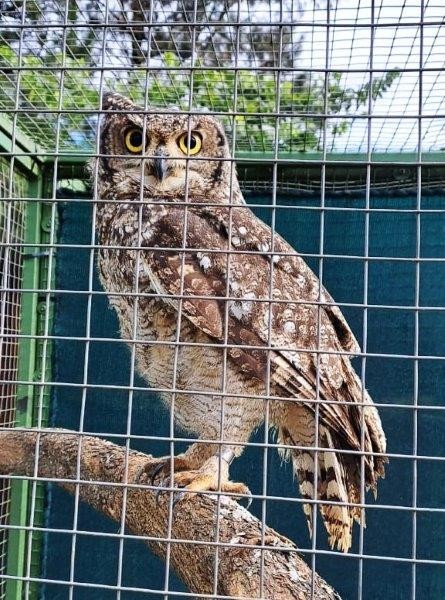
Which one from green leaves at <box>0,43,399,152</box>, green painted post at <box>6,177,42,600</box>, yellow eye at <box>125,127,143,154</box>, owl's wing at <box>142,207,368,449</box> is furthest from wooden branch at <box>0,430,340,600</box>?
green leaves at <box>0,43,399,152</box>

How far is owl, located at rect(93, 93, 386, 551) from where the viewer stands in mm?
1787

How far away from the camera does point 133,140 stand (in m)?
2.04

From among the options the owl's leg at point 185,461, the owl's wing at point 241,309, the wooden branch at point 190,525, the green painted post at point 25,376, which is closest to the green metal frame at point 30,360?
the green painted post at point 25,376

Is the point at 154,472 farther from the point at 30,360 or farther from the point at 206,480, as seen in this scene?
the point at 30,360

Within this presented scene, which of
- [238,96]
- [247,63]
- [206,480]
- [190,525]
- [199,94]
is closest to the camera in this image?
[190,525]

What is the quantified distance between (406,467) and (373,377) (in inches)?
17.3

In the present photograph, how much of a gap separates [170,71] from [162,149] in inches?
11.3

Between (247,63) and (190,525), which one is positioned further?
(247,63)

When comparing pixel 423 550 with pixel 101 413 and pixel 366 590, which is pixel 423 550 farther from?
pixel 101 413

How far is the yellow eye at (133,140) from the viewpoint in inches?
80.0

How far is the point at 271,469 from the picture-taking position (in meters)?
2.82

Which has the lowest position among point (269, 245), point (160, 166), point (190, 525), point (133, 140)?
point (190, 525)

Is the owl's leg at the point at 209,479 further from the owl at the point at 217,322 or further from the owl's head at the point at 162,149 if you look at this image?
the owl's head at the point at 162,149

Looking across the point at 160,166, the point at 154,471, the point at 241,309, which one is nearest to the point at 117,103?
the point at 160,166
